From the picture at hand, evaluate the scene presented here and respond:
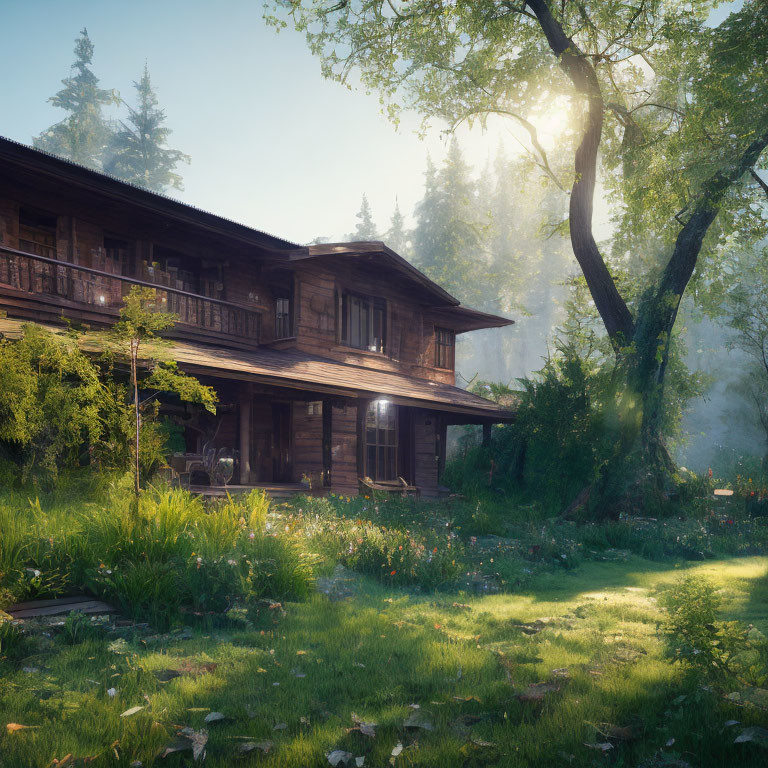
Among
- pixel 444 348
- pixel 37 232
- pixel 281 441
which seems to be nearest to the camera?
pixel 37 232

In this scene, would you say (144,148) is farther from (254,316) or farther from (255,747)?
(255,747)

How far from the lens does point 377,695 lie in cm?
399

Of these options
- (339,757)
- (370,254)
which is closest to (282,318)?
(370,254)

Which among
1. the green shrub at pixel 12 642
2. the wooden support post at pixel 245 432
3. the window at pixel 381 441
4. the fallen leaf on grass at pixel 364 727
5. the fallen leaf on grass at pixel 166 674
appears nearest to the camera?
the fallen leaf on grass at pixel 364 727

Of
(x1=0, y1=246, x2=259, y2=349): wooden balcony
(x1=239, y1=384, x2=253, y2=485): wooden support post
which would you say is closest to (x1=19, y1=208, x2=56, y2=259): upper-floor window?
(x1=0, y1=246, x2=259, y2=349): wooden balcony

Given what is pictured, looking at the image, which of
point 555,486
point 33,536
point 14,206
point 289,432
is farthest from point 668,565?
point 14,206

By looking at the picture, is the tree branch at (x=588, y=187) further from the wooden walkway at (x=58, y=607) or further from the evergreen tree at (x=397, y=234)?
the evergreen tree at (x=397, y=234)

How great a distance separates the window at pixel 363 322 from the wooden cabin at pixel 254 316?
0.17ft

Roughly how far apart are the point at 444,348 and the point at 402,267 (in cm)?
553

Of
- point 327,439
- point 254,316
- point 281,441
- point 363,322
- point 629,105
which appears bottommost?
point 281,441

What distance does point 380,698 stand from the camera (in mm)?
3951

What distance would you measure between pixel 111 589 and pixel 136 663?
4.81ft

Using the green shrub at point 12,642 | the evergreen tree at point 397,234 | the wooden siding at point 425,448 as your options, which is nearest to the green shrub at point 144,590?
the green shrub at point 12,642

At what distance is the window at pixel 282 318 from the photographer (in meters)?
18.2
